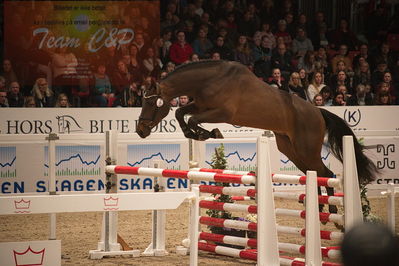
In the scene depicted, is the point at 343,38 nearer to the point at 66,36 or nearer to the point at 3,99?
the point at 66,36

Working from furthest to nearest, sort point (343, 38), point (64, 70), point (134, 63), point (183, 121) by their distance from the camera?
1. point (343, 38)
2. point (134, 63)
3. point (64, 70)
4. point (183, 121)

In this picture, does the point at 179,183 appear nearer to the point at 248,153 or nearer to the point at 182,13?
the point at 248,153

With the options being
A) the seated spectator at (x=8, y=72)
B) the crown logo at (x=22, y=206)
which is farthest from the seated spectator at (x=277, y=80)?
the crown logo at (x=22, y=206)

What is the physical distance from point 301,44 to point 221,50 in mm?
1959

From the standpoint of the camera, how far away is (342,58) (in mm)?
13266

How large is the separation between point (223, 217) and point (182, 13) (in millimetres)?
7451

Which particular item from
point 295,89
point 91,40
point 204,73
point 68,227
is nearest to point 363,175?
point 204,73

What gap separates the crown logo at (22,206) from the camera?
379 centimetres

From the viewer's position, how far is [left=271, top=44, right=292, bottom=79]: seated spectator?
12.5m

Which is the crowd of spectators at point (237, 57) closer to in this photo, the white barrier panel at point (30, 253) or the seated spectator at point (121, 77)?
the seated spectator at point (121, 77)

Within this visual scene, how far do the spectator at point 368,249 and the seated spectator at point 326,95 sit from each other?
34.5ft

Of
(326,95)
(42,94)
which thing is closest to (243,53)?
(326,95)

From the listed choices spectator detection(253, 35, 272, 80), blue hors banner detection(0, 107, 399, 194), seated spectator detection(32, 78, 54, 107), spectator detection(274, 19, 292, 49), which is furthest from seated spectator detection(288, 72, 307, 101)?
seated spectator detection(32, 78, 54, 107)

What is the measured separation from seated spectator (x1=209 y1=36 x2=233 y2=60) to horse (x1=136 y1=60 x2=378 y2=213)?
17.9 feet
